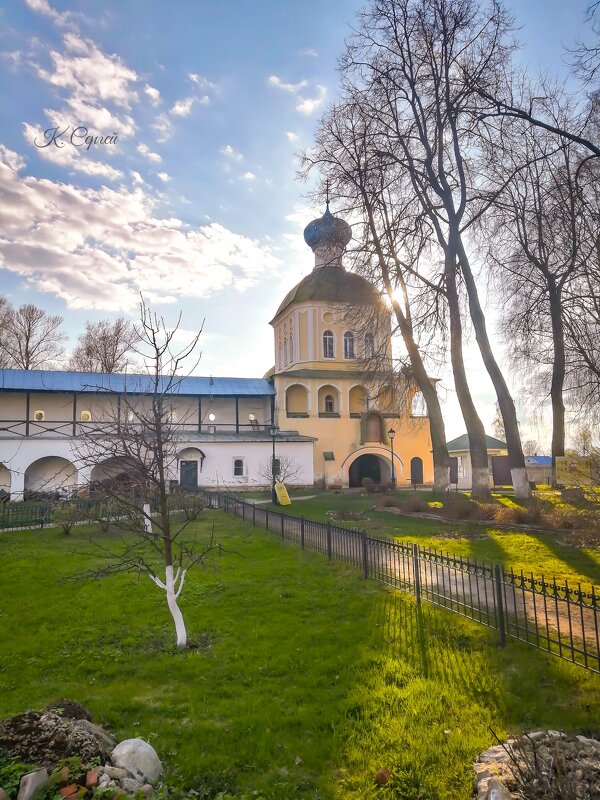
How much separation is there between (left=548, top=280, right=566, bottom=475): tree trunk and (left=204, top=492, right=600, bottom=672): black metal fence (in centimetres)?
1473

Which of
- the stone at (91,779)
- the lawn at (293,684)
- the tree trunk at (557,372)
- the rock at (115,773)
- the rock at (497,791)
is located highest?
the tree trunk at (557,372)

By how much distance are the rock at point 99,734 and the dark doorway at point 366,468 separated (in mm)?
30949

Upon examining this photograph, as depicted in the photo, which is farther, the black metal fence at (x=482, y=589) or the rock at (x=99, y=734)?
the black metal fence at (x=482, y=589)

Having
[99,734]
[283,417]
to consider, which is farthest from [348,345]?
[99,734]

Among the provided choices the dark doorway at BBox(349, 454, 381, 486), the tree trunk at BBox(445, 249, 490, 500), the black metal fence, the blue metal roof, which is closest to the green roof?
the dark doorway at BBox(349, 454, 381, 486)

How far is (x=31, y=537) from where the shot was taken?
14.7 metres

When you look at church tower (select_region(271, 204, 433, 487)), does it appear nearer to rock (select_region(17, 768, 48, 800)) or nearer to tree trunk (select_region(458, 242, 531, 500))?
tree trunk (select_region(458, 242, 531, 500))

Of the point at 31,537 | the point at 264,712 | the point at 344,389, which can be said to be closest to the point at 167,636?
the point at 264,712

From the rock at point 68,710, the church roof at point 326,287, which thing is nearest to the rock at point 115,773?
the rock at point 68,710

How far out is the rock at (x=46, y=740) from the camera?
11.0 ft

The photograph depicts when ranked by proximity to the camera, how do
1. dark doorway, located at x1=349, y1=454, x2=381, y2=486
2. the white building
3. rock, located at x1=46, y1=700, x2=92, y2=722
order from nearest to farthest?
rock, located at x1=46, y1=700, x2=92, y2=722 → the white building → dark doorway, located at x1=349, y1=454, x2=381, y2=486

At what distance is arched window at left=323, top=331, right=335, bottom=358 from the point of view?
34969mm

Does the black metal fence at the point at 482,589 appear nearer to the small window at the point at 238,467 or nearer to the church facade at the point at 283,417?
the small window at the point at 238,467

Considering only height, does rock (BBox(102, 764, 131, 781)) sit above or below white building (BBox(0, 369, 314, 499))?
below
